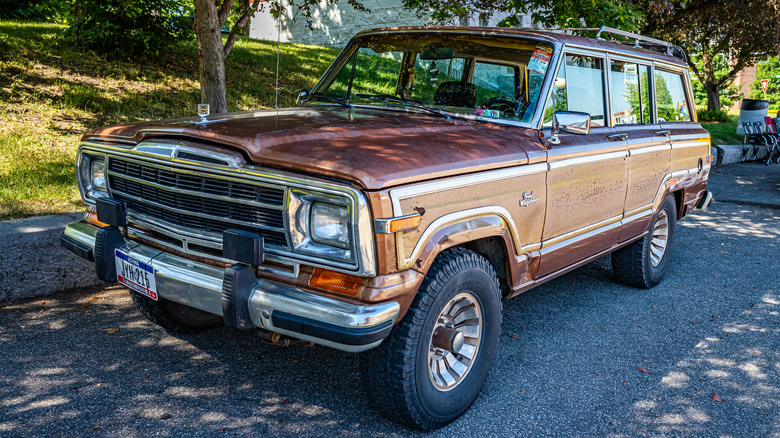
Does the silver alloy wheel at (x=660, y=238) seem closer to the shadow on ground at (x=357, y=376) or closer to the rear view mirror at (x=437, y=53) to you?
the shadow on ground at (x=357, y=376)

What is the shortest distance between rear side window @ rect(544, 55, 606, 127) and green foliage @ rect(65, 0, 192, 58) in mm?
8025

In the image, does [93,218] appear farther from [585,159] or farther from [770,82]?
[770,82]

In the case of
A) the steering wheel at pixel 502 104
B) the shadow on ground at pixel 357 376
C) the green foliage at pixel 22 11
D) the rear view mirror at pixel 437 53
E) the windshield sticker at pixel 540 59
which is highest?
the green foliage at pixel 22 11

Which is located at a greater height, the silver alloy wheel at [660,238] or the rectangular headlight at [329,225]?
the rectangular headlight at [329,225]

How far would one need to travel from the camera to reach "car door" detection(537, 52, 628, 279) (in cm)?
373

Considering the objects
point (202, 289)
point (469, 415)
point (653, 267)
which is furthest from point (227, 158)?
point (653, 267)

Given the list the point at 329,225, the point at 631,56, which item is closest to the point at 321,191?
the point at 329,225

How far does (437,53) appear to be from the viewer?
168 inches

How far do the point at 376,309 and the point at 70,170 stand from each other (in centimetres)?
518

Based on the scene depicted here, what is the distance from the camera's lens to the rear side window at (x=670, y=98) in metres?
5.20

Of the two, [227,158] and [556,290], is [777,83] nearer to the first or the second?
[556,290]

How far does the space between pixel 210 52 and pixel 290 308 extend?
5502 mm

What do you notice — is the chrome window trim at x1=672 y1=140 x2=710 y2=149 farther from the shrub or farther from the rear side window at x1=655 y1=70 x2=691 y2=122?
the shrub

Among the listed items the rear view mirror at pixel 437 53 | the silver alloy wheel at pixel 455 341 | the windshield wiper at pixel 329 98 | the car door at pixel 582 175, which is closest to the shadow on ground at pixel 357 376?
the silver alloy wheel at pixel 455 341
